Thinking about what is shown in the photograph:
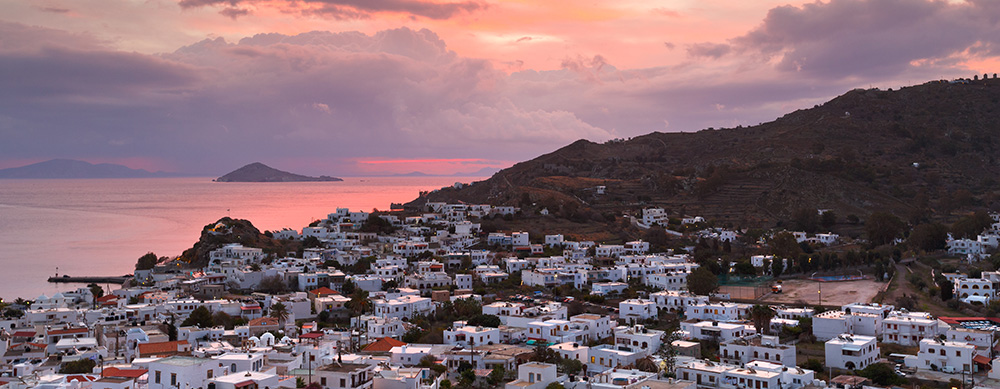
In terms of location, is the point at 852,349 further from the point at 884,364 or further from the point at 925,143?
the point at 925,143

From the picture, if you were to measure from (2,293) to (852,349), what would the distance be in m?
39.9

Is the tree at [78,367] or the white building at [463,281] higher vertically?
the white building at [463,281]

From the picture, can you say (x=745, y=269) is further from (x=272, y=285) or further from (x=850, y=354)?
(x=272, y=285)

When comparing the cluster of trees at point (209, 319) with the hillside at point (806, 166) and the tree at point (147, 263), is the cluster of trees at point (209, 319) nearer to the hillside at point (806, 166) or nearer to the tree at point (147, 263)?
the tree at point (147, 263)

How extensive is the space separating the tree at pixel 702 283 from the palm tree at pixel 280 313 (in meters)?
15.3

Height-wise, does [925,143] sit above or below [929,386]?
above

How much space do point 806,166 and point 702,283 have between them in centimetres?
3885

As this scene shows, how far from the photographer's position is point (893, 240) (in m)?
47.6

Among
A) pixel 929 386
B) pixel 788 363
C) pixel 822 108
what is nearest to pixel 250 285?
pixel 788 363

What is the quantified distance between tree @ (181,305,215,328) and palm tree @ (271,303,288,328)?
7.07 feet

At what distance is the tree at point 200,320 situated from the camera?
27.3m

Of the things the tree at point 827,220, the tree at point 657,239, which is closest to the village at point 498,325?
the tree at point 657,239

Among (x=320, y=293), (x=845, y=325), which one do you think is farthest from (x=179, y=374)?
(x=845, y=325)

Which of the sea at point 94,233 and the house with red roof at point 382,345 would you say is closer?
the house with red roof at point 382,345
